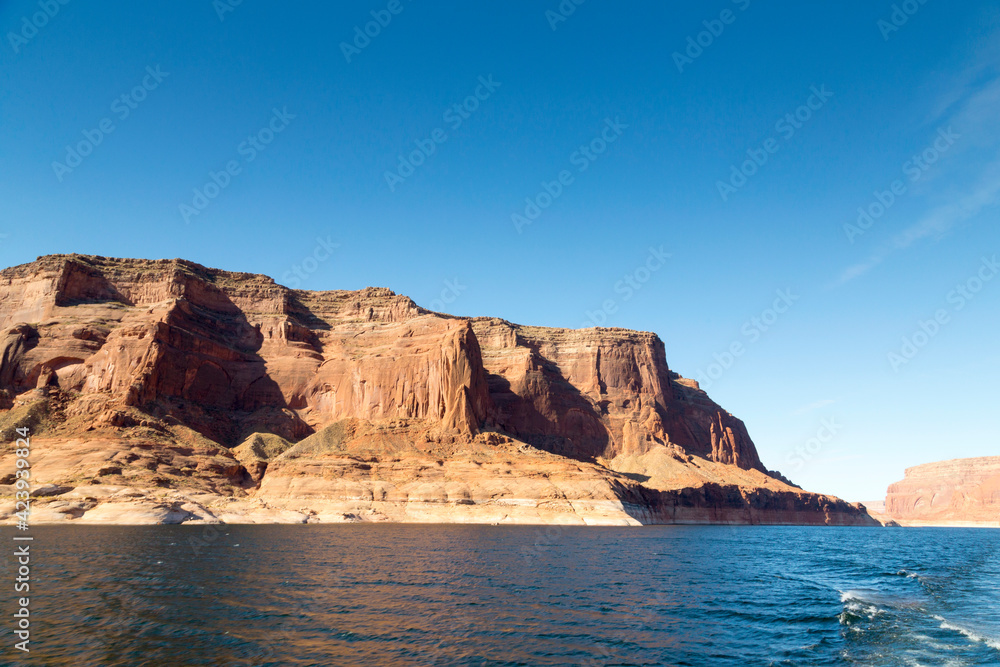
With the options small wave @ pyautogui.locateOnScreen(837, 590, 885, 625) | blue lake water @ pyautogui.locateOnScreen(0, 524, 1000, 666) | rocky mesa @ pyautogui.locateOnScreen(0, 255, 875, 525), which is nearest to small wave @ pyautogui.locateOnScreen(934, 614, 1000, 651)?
blue lake water @ pyautogui.locateOnScreen(0, 524, 1000, 666)

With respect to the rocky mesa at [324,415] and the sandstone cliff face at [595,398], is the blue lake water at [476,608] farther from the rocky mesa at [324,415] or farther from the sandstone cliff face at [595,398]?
the sandstone cliff face at [595,398]

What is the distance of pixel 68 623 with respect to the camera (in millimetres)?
22766

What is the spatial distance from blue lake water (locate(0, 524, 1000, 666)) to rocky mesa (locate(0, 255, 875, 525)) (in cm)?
→ 4254

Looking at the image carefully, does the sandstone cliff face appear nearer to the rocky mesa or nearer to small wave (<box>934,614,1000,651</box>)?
the rocky mesa

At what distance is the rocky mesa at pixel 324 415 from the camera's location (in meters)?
92.7

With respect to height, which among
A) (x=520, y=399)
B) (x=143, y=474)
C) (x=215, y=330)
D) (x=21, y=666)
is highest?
(x=215, y=330)

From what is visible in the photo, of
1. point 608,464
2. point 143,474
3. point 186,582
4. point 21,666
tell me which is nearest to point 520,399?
point 608,464

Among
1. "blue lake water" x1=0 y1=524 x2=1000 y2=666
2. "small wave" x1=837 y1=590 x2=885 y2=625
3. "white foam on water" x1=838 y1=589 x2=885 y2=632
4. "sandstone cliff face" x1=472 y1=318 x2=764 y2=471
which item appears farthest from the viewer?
"sandstone cliff face" x1=472 y1=318 x2=764 y2=471

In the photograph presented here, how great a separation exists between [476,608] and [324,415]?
11577 centimetres

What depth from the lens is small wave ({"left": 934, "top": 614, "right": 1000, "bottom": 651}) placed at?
23453mm

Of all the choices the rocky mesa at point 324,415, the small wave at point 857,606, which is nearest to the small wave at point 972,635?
the small wave at point 857,606

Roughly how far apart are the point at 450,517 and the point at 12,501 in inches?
2050

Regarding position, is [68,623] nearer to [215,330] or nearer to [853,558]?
[853,558]

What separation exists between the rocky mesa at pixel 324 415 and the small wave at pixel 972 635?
2703 inches
